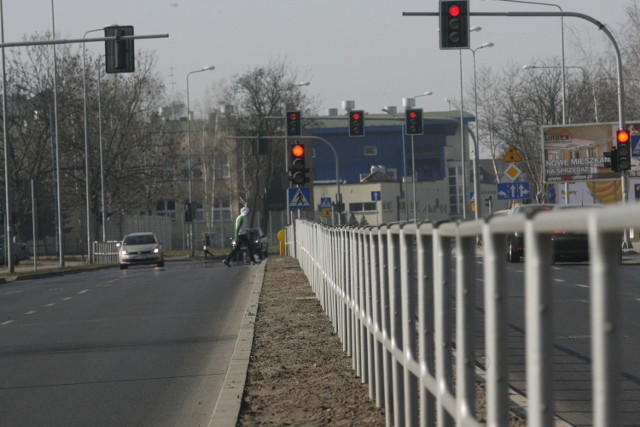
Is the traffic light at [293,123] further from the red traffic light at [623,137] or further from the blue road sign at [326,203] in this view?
the blue road sign at [326,203]

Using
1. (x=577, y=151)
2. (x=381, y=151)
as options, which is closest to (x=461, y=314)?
(x=577, y=151)

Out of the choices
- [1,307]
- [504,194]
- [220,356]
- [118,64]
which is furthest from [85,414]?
[504,194]

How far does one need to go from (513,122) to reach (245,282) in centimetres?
4517

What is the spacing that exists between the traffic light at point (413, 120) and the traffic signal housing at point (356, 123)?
72.3 inches

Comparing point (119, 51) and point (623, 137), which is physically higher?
point (119, 51)

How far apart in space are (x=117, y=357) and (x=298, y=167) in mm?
24690

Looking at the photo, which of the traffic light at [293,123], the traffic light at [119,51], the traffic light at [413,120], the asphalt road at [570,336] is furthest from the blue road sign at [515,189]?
the asphalt road at [570,336]

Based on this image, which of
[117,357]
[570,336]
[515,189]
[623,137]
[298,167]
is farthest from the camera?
[515,189]

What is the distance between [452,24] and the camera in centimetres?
2555

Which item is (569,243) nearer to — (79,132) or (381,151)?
(79,132)

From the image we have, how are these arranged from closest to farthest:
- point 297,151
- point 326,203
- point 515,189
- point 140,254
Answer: point 297,151 → point 515,189 → point 140,254 → point 326,203

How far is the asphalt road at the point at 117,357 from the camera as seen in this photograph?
30.6ft

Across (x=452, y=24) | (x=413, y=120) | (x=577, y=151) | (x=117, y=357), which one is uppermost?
(x=452, y=24)

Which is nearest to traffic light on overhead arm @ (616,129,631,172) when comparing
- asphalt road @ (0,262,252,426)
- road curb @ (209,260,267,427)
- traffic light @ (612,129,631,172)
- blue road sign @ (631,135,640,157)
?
traffic light @ (612,129,631,172)
